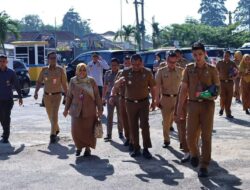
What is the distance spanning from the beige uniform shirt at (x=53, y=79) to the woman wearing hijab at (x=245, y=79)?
5557 mm

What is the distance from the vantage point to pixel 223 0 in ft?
545

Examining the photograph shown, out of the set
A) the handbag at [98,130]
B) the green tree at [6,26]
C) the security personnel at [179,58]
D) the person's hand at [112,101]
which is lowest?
the handbag at [98,130]

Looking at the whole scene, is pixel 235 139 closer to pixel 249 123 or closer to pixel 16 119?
pixel 249 123

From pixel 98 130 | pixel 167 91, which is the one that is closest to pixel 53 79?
pixel 98 130

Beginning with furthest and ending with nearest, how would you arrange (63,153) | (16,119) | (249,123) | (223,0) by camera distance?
(223,0) → (16,119) → (249,123) → (63,153)

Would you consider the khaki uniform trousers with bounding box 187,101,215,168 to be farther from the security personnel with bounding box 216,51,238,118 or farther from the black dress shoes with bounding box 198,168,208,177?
the security personnel with bounding box 216,51,238,118

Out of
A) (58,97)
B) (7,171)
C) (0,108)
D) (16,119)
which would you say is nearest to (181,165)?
(7,171)

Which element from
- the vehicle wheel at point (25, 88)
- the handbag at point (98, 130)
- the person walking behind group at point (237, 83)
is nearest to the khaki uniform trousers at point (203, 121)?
the handbag at point (98, 130)

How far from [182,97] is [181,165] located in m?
1.27

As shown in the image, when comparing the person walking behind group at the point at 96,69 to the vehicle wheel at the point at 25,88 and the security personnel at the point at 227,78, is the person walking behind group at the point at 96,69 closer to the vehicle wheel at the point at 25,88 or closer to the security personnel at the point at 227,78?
the security personnel at the point at 227,78

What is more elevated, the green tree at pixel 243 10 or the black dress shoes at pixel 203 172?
the green tree at pixel 243 10

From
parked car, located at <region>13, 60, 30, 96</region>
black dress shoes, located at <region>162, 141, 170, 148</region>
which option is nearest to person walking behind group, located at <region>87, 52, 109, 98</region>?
black dress shoes, located at <region>162, 141, 170, 148</region>

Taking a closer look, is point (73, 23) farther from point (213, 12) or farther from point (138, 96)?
point (138, 96)

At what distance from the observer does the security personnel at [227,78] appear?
1453 centimetres
